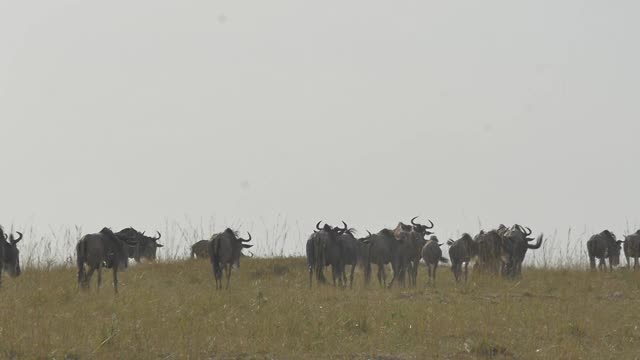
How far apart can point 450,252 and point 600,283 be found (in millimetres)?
3875

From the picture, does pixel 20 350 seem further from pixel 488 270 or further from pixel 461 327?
pixel 488 270

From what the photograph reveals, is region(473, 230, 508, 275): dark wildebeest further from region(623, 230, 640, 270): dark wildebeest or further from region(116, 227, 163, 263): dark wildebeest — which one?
region(116, 227, 163, 263): dark wildebeest

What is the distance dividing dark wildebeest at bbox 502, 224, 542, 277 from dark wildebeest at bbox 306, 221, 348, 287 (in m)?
4.97

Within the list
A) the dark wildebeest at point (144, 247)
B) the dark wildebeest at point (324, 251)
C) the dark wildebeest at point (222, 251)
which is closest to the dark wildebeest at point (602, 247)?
the dark wildebeest at point (324, 251)

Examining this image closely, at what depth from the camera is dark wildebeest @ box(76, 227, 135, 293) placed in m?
17.5

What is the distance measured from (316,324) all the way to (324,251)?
363 inches

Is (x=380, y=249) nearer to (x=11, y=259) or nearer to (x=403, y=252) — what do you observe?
(x=403, y=252)

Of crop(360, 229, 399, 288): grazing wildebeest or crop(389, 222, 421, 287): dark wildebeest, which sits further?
crop(360, 229, 399, 288): grazing wildebeest

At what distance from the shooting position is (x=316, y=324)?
12.6 m

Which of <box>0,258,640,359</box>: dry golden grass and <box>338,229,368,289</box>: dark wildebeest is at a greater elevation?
<box>338,229,368,289</box>: dark wildebeest

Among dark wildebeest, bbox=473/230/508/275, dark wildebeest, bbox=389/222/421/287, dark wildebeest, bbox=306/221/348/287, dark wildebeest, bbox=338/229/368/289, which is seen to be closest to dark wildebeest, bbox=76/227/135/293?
dark wildebeest, bbox=306/221/348/287

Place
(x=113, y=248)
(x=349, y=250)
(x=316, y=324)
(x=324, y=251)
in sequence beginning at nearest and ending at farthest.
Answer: (x=316, y=324) < (x=113, y=248) < (x=324, y=251) < (x=349, y=250)

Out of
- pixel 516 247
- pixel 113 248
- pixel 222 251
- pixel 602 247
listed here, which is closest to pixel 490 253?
pixel 516 247

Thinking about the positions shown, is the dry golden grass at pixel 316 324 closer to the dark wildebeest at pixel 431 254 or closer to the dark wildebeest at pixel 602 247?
the dark wildebeest at pixel 431 254
